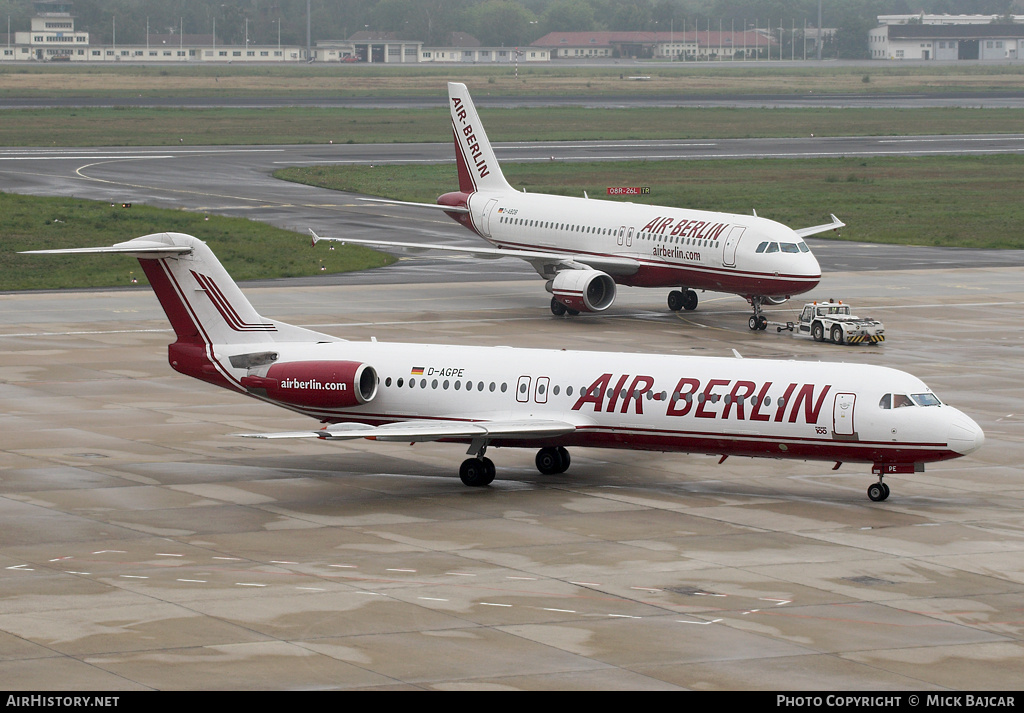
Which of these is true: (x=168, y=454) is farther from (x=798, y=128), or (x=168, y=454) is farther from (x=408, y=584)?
(x=798, y=128)

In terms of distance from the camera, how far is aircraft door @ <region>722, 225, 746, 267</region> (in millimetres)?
58000

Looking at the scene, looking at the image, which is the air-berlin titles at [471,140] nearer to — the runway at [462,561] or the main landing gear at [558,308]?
the main landing gear at [558,308]

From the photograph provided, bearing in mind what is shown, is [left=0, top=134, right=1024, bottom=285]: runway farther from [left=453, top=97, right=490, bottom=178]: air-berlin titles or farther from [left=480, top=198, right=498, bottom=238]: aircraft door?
[left=453, top=97, right=490, bottom=178]: air-berlin titles

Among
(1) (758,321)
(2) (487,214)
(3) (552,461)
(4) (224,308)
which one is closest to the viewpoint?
(3) (552,461)

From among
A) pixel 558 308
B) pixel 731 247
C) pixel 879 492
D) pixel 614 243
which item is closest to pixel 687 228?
pixel 731 247

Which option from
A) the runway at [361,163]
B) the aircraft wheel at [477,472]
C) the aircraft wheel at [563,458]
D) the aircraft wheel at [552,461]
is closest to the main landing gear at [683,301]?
the runway at [361,163]

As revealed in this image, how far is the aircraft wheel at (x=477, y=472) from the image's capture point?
112ft

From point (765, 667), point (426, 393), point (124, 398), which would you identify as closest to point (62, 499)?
point (426, 393)

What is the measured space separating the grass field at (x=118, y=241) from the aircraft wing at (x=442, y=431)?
3731 centimetres

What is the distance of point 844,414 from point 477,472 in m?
8.24

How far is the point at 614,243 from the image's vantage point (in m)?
61.9

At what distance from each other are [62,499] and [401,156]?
94961 millimetres

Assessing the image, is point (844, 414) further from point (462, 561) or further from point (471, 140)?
point (471, 140)

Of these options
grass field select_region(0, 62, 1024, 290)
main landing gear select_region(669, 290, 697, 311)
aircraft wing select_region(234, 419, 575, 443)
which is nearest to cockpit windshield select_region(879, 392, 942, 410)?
aircraft wing select_region(234, 419, 575, 443)
